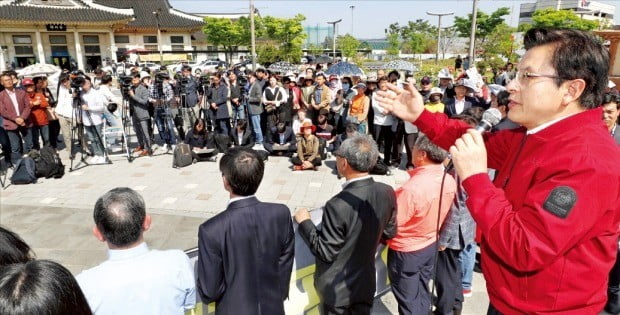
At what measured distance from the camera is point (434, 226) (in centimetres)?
281

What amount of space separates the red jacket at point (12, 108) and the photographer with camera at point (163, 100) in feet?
7.51

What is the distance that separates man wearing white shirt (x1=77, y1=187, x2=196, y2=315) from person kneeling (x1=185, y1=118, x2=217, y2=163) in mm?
6687

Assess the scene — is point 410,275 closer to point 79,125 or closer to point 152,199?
point 152,199

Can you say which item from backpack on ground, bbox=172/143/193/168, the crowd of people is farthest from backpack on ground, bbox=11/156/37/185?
the crowd of people

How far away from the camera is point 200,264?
1993 millimetres

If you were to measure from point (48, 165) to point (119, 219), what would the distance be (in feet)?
22.4

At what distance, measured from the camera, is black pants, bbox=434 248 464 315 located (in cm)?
304

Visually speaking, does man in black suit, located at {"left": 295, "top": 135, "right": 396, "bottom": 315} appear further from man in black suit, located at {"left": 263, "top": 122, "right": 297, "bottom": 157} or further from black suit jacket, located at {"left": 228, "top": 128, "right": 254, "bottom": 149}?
black suit jacket, located at {"left": 228, "top": 128, "right": 254, "bottom": 149}

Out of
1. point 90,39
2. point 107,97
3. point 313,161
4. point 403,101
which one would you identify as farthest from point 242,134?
point 90,39

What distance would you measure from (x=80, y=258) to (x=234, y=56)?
44.3 metres

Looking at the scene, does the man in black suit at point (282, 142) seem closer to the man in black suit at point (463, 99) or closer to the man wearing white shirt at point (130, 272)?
the man in black suit at point (463, 99)

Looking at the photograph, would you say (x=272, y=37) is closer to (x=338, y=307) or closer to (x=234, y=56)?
(x=234, y=56)

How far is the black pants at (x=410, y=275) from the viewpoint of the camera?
9.25 feet

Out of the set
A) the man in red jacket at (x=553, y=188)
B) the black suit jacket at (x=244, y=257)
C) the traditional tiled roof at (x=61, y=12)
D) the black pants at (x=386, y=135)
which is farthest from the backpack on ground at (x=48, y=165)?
the traditional tiled roof at (x=61, y=12)
